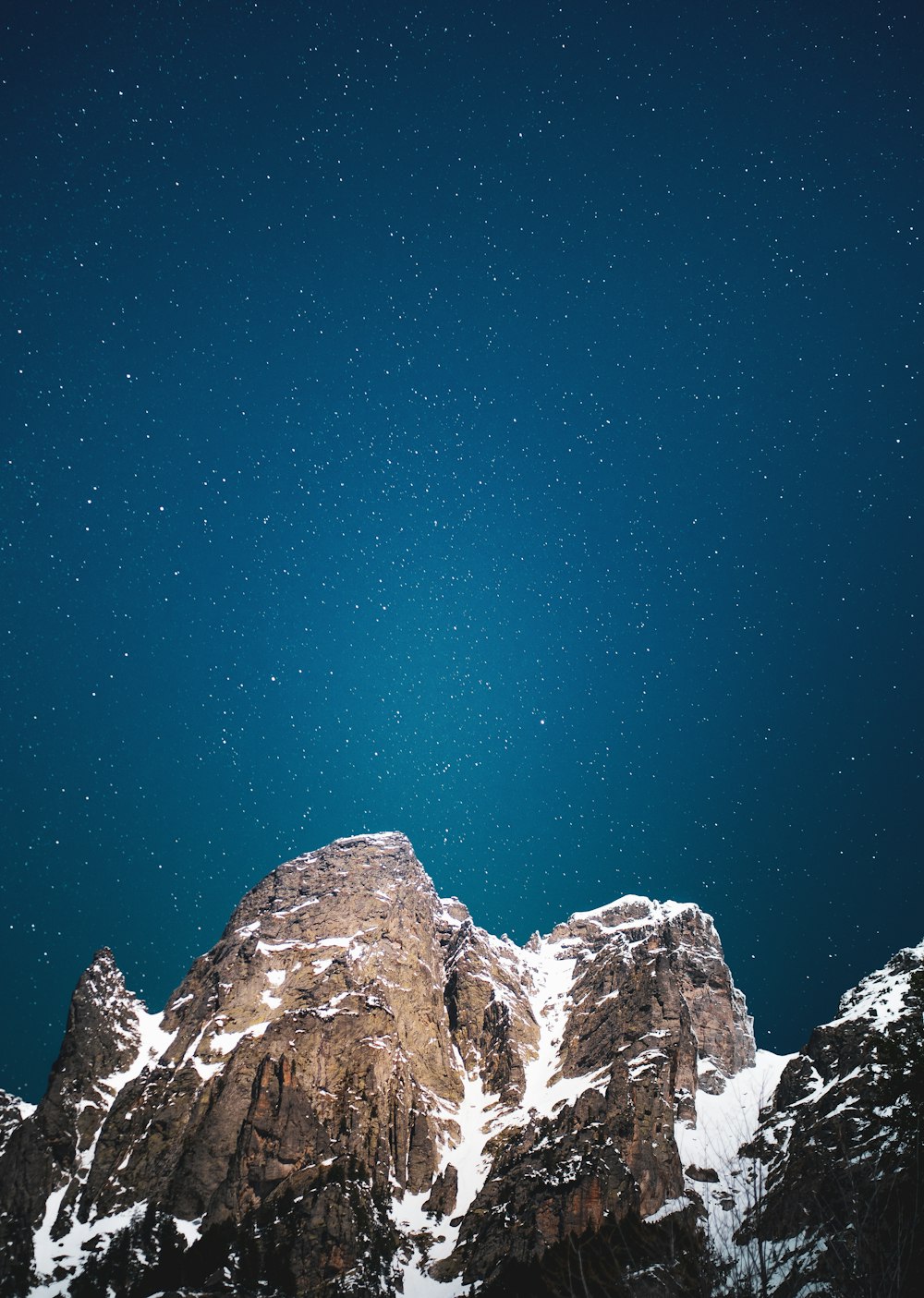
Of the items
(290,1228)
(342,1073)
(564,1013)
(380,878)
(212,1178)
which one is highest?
(380,878)

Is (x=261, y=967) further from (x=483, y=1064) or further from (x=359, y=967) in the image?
(x=483, y=1064)

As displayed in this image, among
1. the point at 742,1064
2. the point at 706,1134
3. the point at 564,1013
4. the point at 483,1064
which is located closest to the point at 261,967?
the point at 483,1064

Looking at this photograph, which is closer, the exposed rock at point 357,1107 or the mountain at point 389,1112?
the mountain at point 389,1112

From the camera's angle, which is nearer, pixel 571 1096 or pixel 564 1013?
pixel 571 1096

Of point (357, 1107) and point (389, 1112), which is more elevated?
point (357, 1107)

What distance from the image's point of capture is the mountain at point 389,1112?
79.7 m

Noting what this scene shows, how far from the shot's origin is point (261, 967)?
12719 centimetres

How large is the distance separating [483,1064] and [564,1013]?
24823 millimetres

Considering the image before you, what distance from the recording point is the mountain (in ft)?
261

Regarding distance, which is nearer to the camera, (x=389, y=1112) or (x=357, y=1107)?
(x=357, y=1107)

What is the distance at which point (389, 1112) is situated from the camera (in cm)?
10619

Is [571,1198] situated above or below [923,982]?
below

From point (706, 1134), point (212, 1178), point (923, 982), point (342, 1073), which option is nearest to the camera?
point (923, 982)

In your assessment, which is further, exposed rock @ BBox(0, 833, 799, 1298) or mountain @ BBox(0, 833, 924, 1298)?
exposed rock @ BBox(0, 833, 799, 1298)
